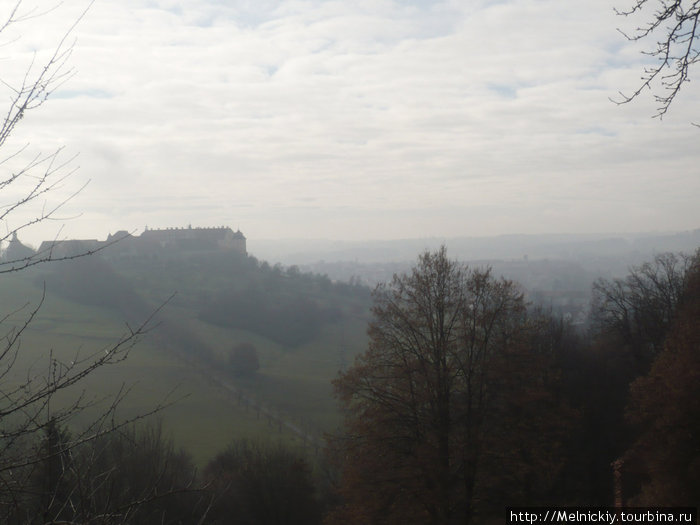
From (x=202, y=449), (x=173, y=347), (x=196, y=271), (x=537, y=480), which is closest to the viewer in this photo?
(x=537, y=480)

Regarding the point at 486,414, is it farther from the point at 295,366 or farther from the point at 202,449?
the point at 295,366

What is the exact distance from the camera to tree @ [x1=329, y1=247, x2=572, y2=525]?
440 inches

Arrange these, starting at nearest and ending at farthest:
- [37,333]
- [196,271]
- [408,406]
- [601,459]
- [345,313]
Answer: [408,406] → [601,459] → [37,333] → [345,313] → [196,271]

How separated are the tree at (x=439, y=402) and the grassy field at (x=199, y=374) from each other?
11300 millimetres

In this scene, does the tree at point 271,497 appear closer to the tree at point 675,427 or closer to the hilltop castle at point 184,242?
the tree at point 675,427

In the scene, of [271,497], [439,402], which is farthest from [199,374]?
[439,402]

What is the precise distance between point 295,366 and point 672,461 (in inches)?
1687

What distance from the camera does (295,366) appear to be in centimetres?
5300

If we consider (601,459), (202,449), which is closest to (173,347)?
(202,449)

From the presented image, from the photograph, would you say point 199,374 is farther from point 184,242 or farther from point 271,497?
point 184,242

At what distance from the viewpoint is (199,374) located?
43906 millimetres

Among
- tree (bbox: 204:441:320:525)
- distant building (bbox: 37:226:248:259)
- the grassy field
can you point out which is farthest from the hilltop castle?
tree (bbox: 204:441:320:525)

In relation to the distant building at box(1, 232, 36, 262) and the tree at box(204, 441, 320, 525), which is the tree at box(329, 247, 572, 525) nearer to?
the distant building at box(1, 232, 36, 262)

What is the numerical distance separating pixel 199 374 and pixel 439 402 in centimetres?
3490
